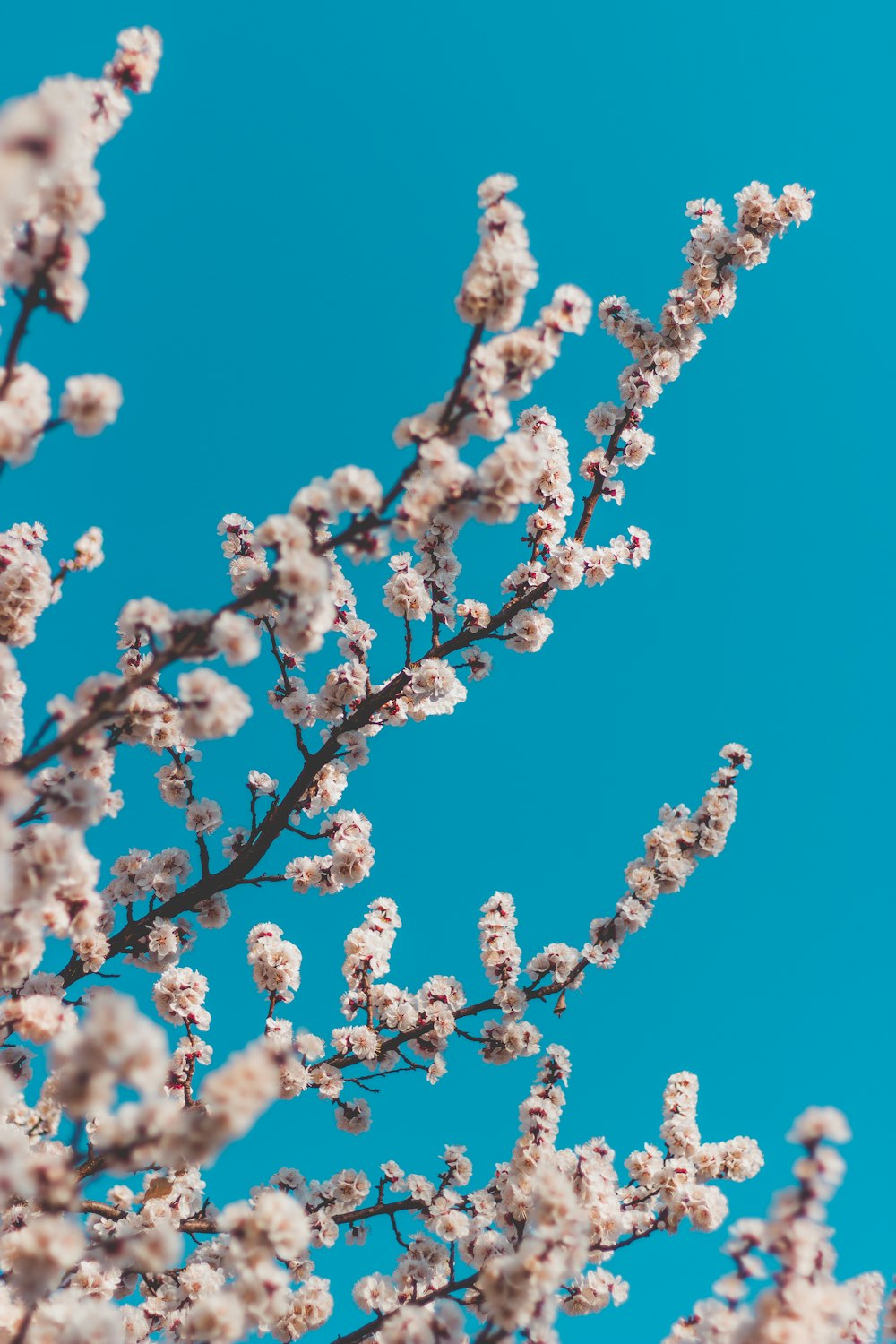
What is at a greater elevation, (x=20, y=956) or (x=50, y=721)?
(x=50, y=721)

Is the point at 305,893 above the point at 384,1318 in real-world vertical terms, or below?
above

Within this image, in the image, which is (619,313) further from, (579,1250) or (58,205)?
(579,1250)

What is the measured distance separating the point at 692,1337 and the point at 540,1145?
70.6 inches

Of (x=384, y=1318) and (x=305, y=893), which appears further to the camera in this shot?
(x=305, y=893)

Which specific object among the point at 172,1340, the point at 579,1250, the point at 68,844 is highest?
the point at 68,844

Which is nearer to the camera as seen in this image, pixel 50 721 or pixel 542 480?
pixel 50 721

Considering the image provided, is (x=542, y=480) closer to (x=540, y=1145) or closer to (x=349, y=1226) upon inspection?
(x=540, y=1145)

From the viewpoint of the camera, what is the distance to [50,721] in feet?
16.1

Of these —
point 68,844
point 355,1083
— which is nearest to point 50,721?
point 68,844

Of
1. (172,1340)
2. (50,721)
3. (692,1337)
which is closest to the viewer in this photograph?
(50,721)

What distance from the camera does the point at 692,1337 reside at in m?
6.91

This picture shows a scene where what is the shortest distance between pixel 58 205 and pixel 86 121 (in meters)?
1.15

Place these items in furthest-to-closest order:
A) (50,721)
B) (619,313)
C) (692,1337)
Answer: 1. (619,313)
2. (692,1337)
3. (50,721)

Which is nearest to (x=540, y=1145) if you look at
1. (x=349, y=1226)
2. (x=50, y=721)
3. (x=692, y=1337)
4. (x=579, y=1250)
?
(x=692, y=1337)
